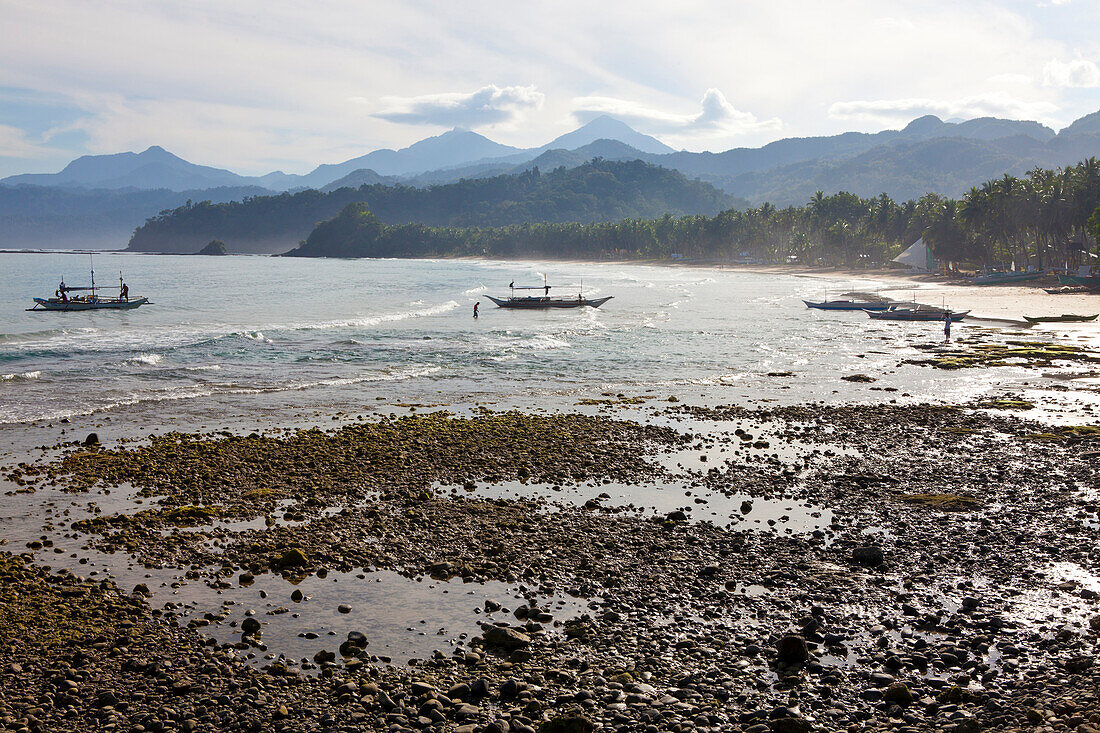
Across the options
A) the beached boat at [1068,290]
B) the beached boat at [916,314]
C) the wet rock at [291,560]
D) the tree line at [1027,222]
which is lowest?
the wet rock at [291,560]

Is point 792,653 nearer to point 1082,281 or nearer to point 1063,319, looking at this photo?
point 1063,319

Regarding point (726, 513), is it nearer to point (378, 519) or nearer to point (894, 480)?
point (894, 480)

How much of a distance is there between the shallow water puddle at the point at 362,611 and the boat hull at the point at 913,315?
55.3m

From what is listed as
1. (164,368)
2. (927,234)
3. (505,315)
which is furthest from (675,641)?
(927,234)

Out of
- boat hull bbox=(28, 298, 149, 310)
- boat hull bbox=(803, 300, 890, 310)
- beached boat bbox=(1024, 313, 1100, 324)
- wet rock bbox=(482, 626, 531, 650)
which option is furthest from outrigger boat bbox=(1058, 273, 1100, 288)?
boat hull bbox=(28, 298, 149, 310)

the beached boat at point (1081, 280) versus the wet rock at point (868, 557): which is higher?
the beached boat at point (1081, 280)

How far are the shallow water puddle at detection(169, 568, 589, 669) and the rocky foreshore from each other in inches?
4.3

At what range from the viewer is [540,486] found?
59.6 feet

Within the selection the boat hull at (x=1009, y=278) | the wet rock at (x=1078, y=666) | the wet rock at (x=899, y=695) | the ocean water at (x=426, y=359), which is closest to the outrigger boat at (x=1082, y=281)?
the boat hull at (x=1009, y=278)

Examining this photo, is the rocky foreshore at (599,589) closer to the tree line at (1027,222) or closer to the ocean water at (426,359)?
the ocean water at (426,359)

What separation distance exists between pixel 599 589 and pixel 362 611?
3.71 meters

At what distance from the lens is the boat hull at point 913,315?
57997 millimetres

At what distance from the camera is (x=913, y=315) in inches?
2355

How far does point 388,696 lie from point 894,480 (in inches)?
538
